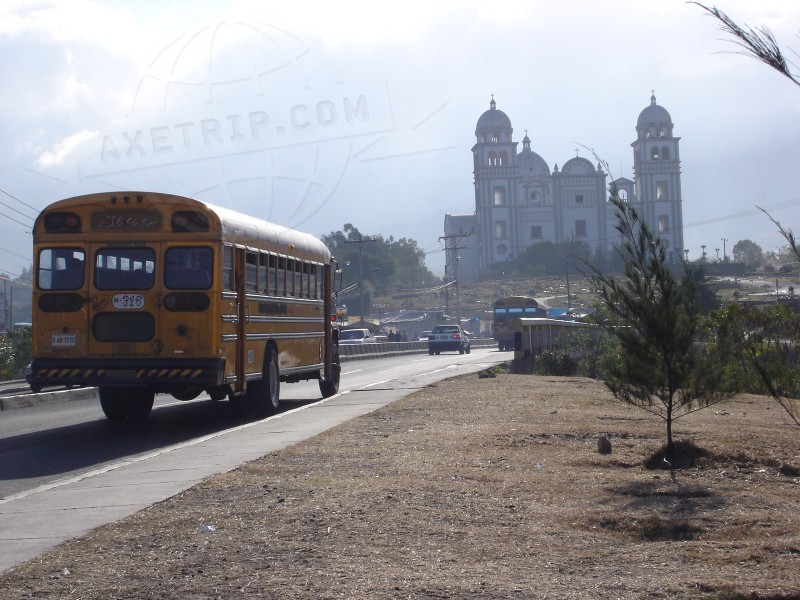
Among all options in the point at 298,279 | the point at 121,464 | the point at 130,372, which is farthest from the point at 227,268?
the point at 298,279

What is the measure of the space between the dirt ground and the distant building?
4409 inches

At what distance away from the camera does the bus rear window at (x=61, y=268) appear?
14.6 meters

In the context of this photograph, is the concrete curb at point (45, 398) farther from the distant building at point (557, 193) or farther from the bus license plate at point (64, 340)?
the distant building at point (557, 193)

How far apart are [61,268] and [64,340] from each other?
106 centimetres

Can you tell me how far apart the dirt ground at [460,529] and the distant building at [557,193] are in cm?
11200

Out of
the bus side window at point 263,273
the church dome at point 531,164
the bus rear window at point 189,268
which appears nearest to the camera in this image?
the bus rear window at point 189,268

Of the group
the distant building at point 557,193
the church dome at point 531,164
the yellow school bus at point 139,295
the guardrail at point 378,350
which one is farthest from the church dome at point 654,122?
the yellow school bus at point 139,295

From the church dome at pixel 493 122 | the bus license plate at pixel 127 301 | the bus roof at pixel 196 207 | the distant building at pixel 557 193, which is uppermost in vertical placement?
the church dome at pixel 493 122

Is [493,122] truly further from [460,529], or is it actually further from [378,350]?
[460,529]

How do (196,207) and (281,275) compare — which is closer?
(196,207)

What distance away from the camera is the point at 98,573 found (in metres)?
6.22

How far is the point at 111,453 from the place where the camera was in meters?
13.0

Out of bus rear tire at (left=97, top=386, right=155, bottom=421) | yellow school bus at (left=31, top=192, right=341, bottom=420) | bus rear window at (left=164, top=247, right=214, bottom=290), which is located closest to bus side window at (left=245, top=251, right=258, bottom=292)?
yellow school bus at (left=31, top=192, right=341, bottom=420)

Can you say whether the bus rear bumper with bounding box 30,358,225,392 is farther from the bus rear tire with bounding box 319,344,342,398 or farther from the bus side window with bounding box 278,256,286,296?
the bus rear tire with bounding box 319,344,342,398
